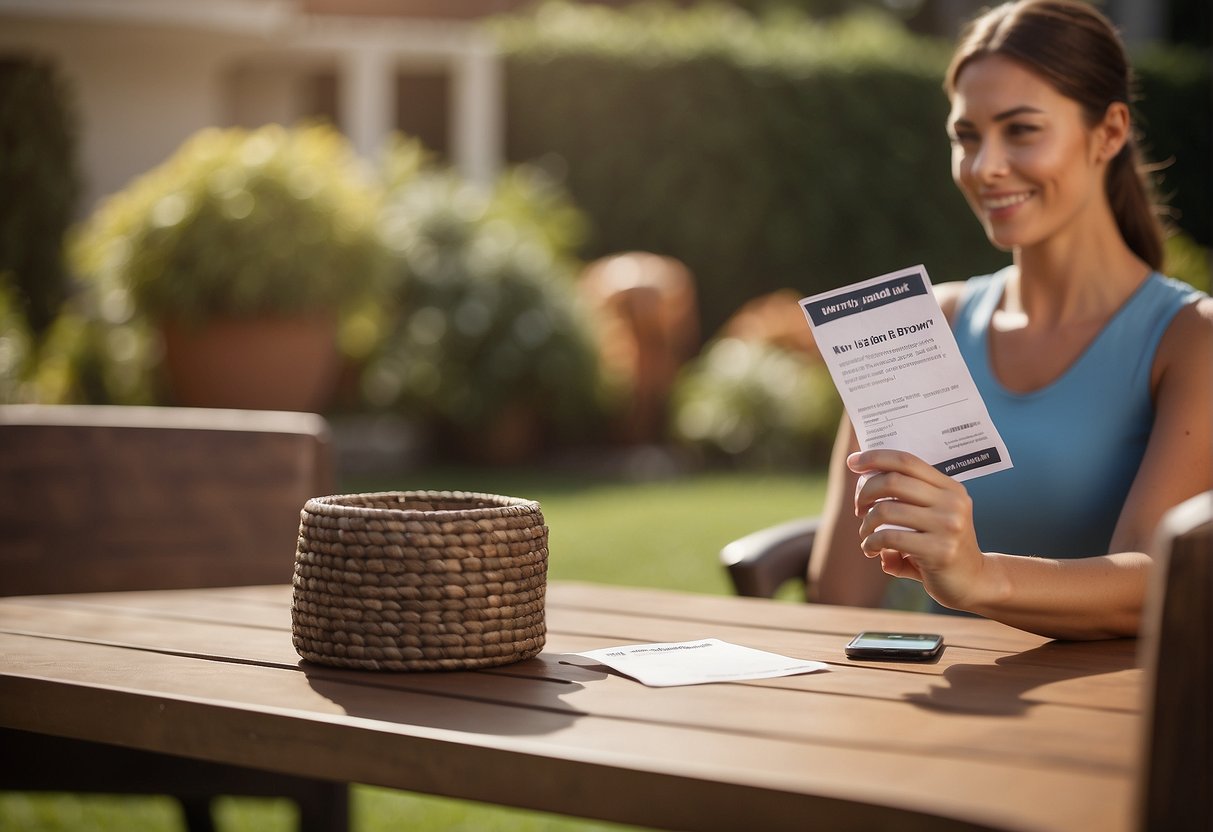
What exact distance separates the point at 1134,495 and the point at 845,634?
1.69 ft

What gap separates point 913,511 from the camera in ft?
4.92

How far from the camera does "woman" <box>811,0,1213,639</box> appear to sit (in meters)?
2.19

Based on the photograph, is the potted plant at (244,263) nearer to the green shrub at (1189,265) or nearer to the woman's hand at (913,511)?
the green shrub at (1189,265)

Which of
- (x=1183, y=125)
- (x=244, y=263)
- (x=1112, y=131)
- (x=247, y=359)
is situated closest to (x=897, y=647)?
(x=1112, y=131)

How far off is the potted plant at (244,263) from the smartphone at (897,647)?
5990 mm

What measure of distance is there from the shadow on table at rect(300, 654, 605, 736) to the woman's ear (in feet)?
4.40

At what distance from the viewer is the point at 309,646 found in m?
1.49

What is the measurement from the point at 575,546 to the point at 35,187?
17.0 feet

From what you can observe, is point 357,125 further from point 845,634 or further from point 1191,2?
point 1191,2

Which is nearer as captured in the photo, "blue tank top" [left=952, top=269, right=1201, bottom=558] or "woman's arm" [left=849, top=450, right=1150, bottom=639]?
"woman's arm" [left=849, top=450, right=1150, bottom=639]

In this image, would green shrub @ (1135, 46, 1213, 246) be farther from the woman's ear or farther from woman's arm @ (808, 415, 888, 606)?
woman's arm @ (808, 415, 888, 606)

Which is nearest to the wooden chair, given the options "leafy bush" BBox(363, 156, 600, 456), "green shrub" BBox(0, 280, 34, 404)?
"green shrub" BBox(0, 280, 34, 404)

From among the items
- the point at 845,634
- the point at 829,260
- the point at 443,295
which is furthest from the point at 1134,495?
the point at 829,260

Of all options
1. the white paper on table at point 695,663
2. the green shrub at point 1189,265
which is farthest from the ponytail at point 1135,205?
the green shrub at point 1189,265
